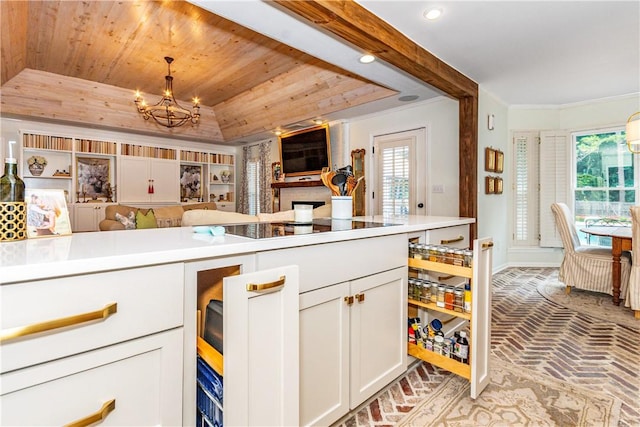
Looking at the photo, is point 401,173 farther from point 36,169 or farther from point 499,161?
point 36,169

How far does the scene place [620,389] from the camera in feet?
6.02

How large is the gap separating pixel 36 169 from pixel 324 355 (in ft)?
19.5

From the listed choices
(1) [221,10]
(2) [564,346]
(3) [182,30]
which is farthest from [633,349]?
(3) [182,30]

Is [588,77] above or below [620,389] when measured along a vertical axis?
above

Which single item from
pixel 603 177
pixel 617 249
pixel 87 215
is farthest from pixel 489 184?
pixel 87 215

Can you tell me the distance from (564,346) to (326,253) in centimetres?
218

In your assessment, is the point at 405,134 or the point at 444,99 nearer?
the point at 444,99

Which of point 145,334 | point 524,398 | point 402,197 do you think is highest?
point 402,197

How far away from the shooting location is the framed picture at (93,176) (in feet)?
18.1

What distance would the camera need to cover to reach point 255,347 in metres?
0.94

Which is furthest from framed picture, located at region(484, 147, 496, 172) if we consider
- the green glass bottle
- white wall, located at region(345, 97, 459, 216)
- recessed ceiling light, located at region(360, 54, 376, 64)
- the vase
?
the vase

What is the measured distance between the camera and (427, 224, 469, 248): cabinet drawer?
2109mm

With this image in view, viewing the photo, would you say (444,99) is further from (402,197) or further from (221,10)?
(221,10)

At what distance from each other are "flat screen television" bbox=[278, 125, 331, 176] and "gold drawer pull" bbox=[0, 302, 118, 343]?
4501 millimetres
